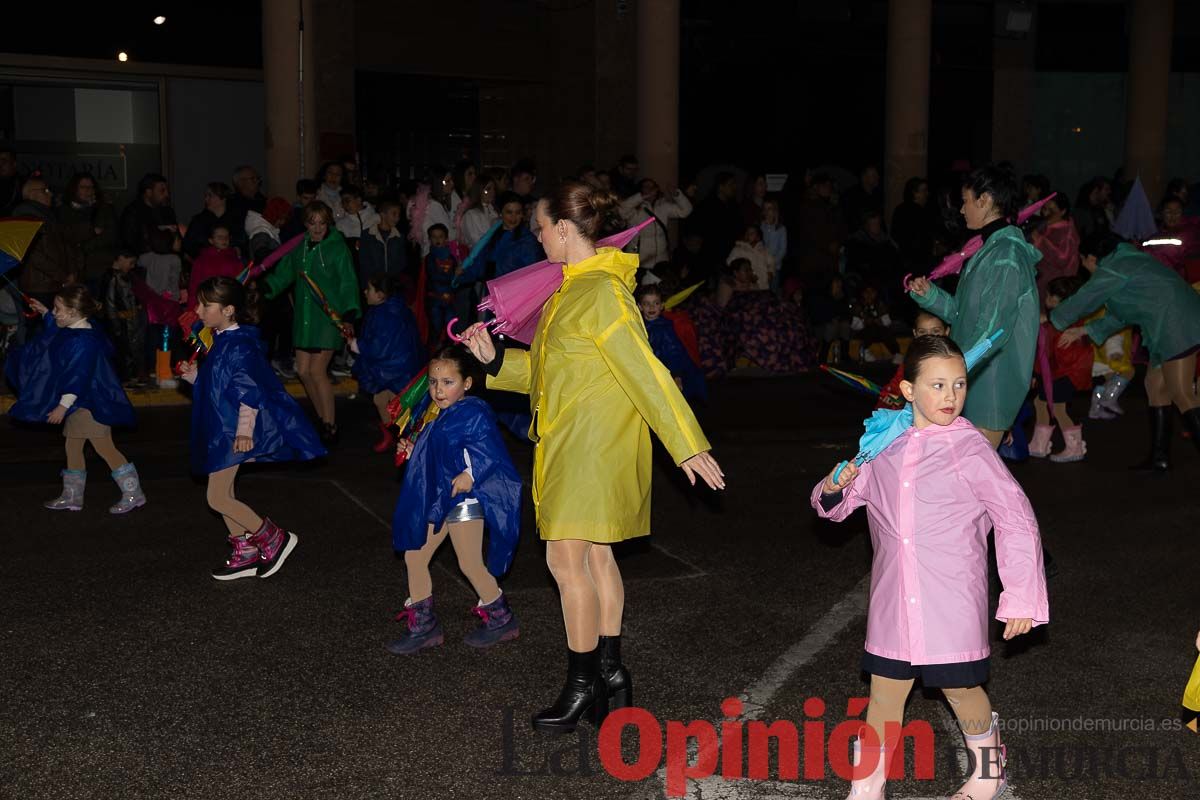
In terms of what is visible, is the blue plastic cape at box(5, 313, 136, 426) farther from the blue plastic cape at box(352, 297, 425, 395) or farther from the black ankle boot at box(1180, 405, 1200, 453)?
the black ankle boot at box(1180, 405, 1200, 453)

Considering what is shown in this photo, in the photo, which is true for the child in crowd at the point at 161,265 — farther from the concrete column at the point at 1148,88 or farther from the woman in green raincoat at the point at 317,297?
the concrete column at the point at 1148,88

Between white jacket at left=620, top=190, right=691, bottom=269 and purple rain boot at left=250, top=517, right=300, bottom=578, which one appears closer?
purple rain boot at left=250, top=517, right=300, bottom=578

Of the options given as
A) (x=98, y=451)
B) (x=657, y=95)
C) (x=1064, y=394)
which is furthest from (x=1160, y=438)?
(x=657, y=95)

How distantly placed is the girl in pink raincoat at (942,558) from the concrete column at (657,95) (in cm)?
1392

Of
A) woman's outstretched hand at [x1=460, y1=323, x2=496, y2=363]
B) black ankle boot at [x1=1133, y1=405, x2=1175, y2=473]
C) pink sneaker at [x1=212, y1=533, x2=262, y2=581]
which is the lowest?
pink sneaker at [x1=212, y1=533, x2=262, y2=581]

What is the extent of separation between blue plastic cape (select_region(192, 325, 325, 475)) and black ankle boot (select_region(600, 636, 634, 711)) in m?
2.70

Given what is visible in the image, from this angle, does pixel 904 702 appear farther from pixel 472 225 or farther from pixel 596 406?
pixel 472 225

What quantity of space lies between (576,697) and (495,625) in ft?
3.95

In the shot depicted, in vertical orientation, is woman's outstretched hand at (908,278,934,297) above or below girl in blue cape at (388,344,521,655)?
above

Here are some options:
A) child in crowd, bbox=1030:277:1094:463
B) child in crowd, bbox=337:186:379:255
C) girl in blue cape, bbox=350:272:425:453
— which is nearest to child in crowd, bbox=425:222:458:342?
child in crowd, bbox=337:186:379:255

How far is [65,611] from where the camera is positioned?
697 centimetres

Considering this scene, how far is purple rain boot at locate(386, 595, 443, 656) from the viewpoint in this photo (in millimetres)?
6461

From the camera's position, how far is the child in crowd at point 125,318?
13500 mm

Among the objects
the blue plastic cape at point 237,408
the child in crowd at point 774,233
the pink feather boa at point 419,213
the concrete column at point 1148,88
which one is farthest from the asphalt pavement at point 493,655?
the concrete column at point 1148,88
